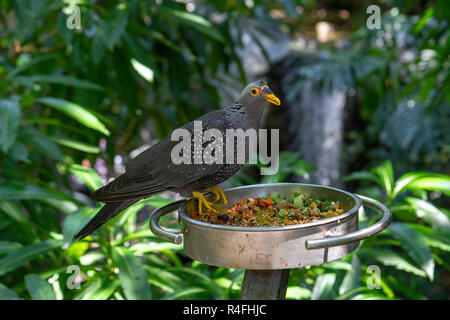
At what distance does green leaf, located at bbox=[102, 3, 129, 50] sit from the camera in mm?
1702

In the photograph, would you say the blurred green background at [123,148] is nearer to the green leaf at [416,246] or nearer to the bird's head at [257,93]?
the green leaf at [416,246]

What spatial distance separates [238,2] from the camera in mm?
2264

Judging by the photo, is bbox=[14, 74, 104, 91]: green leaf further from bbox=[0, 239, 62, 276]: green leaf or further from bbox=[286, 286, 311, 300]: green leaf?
bbox=[286, 286, 311, 300]: green leaf

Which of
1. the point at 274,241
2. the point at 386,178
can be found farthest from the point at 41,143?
the point at 386,178

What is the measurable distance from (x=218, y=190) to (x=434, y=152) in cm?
281

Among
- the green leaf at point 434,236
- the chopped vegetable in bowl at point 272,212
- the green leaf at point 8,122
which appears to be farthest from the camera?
the green leaf at point 434,236

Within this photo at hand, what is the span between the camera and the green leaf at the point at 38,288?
58.8 inches

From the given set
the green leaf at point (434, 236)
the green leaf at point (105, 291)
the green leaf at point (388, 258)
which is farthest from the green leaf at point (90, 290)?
the green leaf at point (434, 236)

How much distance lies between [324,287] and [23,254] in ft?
3.55

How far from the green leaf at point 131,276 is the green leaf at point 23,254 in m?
0.23
